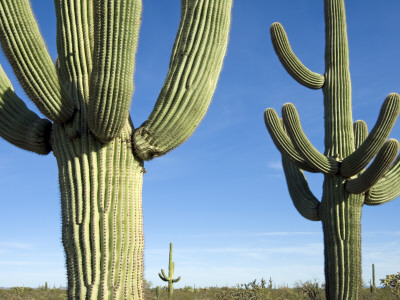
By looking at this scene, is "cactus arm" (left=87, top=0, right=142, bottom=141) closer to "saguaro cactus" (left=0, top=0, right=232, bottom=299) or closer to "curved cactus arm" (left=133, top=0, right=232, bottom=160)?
"saguaro cactus" (left=0, top=0, right=232, bottom=299)

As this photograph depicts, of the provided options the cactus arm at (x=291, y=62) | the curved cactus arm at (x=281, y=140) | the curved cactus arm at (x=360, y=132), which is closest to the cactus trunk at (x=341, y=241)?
the curved cactus arm at (x=281, y=140)

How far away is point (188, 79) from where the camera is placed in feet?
15.9

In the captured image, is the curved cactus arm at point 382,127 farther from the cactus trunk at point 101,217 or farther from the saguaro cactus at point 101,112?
the cactus trunk at point 101,217

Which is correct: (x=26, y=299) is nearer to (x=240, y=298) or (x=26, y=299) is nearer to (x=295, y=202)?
(x=240, y=298)

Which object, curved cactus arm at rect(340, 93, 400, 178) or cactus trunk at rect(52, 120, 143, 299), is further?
curved cactus arm at rect(340, 93, 400, 178)

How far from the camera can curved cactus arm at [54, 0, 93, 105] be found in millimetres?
4895

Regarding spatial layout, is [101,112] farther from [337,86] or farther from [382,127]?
[337,86]

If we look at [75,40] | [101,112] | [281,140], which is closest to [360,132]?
[281,140]

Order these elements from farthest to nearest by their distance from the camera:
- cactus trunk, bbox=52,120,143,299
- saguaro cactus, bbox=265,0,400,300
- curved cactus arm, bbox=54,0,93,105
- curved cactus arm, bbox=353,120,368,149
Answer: curved cactus arm, bbox=353,120,368,149 < saguaro cactus, bbox=265,0,400,300 < curved cactus arm, bbox=54,0,93,105 < cactus trunk, bbox=52,120,143,299

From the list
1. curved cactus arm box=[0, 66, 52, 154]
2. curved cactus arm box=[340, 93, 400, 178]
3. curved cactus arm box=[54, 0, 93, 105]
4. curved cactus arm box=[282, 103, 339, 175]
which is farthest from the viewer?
curved cactus arm box=[282, 103, 339, 175]

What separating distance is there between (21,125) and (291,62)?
21.1 feet

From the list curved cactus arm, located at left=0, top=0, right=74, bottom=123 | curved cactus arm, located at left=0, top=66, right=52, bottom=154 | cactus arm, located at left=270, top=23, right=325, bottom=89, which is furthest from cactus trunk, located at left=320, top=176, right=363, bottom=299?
curved cactus arm, located at left=0, top=0, right=74, bottom=123

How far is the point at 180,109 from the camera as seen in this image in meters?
4.74

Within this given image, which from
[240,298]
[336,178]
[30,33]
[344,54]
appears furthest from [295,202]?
[30,33]
